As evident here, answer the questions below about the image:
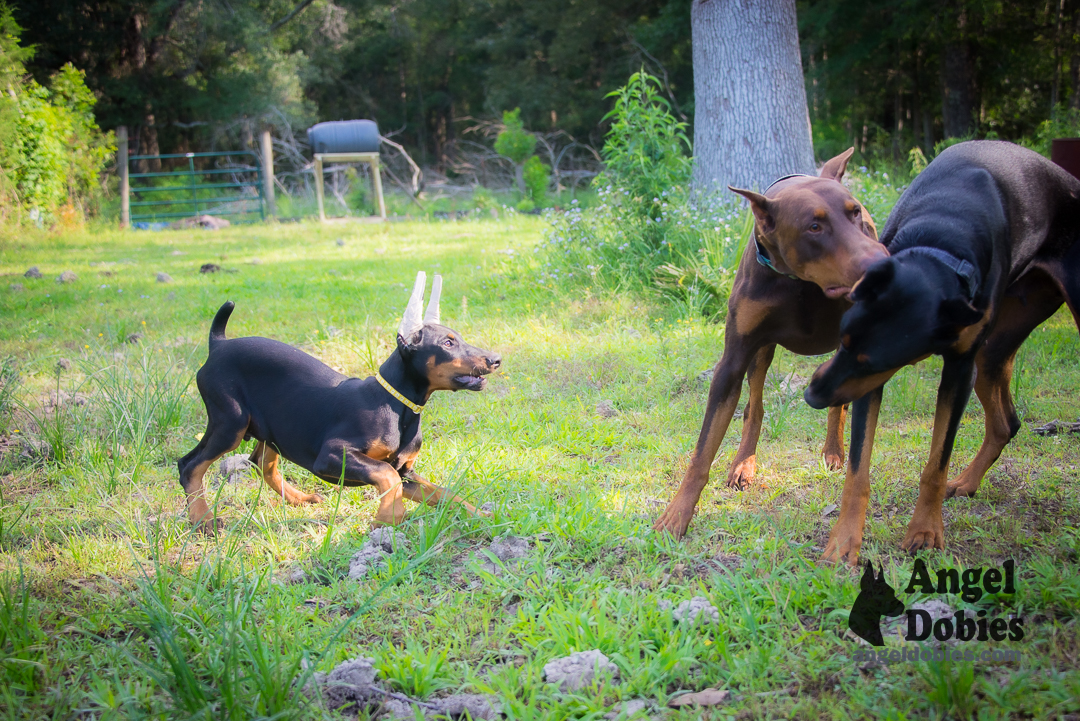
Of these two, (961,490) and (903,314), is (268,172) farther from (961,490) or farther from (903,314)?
(903,314)

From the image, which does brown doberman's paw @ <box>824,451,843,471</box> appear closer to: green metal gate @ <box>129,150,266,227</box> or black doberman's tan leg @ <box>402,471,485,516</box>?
black doberman's tan leg @ <box>402,471,485,516</box>

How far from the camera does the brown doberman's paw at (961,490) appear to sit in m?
2.89

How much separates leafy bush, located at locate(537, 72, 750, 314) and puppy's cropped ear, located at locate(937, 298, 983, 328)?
3.19 meters

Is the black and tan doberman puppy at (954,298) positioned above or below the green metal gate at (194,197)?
below

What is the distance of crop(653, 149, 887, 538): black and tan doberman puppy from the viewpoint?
225cm

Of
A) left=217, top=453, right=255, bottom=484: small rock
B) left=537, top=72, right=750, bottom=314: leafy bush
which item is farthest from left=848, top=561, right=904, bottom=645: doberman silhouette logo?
left=537, top=72, right=750, bottom=314: leafy bush

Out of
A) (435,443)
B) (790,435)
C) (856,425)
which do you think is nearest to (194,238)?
(435,443)

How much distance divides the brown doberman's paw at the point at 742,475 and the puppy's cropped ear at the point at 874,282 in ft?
Answer: 4.07

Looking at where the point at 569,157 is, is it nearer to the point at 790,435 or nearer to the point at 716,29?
the point at 716,29

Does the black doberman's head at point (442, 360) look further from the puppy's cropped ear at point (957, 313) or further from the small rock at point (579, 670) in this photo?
the puppy's cropped ear at point (957, 313)

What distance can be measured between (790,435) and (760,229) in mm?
1589

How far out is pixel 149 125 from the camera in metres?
22.9

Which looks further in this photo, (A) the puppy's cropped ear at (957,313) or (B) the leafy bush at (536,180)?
(B) the leafy bush at (536,180)

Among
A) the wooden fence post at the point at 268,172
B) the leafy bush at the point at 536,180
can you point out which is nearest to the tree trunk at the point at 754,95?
the leafy bush at the point at 536,180
